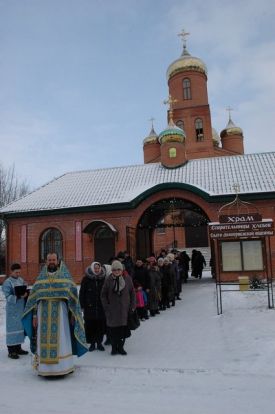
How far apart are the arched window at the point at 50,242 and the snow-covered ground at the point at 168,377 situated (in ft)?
36.2

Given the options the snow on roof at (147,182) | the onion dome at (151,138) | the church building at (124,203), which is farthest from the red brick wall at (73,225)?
the onion dome at (151,138)

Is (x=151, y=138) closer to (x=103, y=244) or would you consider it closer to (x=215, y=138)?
(x=215, y=138)

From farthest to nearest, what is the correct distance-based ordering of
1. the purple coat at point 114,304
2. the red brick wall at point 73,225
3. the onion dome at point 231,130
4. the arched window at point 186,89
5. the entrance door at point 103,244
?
the onion dome at point 231,130 < the arched window at point 186,89 < the entrance door at point 103,244 < the red brick wall at point 73,225 < the purple coat at point 114,304

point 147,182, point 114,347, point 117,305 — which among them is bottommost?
point 114,347

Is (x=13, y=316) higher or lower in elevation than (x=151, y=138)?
lower

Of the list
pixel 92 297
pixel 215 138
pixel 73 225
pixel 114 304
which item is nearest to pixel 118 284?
pixel 114 304

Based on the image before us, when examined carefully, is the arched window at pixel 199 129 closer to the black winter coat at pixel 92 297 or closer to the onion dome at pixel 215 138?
the onion dome at pixel 215 138

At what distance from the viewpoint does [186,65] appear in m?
33.8

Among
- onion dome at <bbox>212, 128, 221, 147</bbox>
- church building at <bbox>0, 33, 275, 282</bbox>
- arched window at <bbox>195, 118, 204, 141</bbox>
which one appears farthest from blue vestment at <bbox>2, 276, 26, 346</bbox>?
onion dome at <bbox>212, 128, 221, 147</bbox>

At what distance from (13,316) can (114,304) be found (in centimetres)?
177

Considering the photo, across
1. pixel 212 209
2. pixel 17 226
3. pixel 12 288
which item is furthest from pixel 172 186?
pixel 12 288

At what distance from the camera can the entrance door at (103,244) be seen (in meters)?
18.9

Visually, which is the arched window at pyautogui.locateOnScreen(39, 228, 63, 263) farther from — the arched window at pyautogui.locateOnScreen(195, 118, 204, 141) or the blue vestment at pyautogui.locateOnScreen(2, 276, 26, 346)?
the arched window at pyautogui.locateOnScreen(195, 118, 204, 141)

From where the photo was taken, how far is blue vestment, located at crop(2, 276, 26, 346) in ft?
22.5
